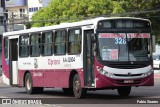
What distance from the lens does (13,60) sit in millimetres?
26984

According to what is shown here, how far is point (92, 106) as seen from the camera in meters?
17.2

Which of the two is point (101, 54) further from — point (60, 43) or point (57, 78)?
point (57, 78)

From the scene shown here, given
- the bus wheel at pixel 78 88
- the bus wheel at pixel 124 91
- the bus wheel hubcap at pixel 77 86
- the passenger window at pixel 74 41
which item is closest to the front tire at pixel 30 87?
the passenger window at pixel 74 41

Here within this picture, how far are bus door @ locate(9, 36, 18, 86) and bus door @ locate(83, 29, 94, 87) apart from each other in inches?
283

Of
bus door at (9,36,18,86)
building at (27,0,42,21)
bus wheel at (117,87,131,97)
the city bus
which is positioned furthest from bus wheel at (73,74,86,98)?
building at (27,0,42,21)

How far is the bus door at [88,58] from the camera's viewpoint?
1981 centimetres

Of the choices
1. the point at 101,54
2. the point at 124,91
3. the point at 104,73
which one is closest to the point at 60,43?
the point at 101,54

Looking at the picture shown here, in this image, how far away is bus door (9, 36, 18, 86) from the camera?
26619mm

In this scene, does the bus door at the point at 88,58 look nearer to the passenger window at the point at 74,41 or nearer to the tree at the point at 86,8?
the passenger window at the point at 74,41

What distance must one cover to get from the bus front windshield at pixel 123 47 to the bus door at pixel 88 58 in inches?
23.6

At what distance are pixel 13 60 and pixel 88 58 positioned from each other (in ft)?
25.9

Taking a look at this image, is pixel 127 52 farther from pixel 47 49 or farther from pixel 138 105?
pixel 47 49

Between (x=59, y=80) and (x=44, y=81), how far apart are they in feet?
5.47

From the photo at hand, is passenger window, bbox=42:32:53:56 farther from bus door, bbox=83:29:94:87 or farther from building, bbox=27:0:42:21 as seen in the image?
building, bbox=27:0:42:21
